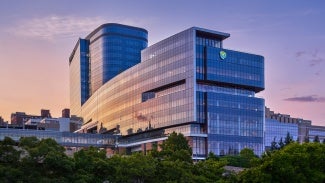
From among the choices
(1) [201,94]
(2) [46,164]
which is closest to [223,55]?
(1) [201,94]

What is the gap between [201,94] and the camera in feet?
400

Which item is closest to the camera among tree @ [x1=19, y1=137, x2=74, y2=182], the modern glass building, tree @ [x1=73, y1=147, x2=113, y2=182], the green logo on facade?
tree @ [x1=19, y1=137, x2=74, y2=182]

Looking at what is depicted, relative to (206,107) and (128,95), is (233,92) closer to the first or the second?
(206,107)

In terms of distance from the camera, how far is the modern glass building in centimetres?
12206

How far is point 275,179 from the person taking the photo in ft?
188

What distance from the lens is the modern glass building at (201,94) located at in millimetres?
122062

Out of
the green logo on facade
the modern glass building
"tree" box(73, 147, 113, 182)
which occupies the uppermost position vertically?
the green logo on facade

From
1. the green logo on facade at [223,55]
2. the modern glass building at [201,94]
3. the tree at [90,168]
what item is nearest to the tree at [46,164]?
the tree at [90,168]

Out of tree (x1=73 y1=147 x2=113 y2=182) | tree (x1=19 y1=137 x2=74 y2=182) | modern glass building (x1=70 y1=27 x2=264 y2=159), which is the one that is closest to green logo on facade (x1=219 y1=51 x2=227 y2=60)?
modern glass building (x1=70 y1=27 x2=264 y2=159)

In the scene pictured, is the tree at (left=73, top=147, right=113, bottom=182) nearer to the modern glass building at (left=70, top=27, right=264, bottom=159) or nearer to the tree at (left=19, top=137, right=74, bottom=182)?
the tree at (left=19, top=137, right=74, bottom=182)

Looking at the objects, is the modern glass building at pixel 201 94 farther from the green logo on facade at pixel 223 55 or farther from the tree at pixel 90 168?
the tree at pixel 90 168

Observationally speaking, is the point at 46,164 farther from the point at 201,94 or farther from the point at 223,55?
the point at 223,55

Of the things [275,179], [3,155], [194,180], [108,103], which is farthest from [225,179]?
[108,103]

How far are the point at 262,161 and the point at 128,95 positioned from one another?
9074cm
